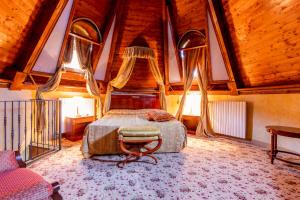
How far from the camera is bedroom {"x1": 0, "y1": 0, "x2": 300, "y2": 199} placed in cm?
240

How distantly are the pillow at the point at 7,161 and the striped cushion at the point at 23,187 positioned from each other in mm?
96

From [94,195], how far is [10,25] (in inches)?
119

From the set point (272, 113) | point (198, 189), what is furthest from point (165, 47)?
point (198, 189)

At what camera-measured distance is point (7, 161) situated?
164cm

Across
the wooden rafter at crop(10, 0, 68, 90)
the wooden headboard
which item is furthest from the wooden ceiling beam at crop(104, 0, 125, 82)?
the wooden rafter at crop(10, 0, 68, 90)

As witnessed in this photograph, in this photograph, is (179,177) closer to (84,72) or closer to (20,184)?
(20,184)

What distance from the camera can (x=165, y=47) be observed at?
18.4 ft

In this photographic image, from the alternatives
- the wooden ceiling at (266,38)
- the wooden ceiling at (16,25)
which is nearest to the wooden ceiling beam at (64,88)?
the wooden ceiling at (16,25)

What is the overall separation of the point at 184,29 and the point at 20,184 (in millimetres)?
5095

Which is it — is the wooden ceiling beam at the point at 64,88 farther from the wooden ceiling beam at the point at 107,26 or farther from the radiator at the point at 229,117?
the radiator at the point at 229,117

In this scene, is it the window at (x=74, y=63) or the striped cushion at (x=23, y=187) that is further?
the window at (x=74, y=63)

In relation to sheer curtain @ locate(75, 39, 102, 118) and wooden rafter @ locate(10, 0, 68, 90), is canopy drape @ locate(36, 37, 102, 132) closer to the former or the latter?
sheer curtain @ locate(75, 39, 102, 118)

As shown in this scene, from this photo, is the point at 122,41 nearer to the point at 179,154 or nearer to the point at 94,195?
the point at 179,154

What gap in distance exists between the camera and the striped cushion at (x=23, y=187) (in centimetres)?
125
